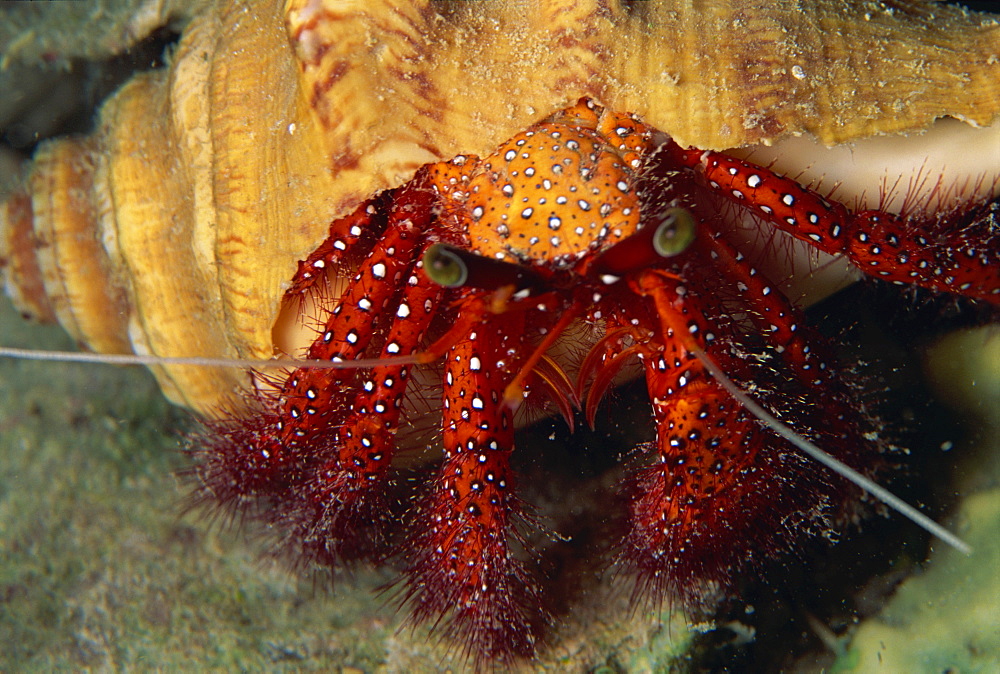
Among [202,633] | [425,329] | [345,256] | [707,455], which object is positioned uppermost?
[345,256]

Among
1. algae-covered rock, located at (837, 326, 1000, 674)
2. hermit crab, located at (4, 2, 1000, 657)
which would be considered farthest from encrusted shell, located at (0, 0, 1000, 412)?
algae-covered rock, located at (837, 326, 1000, 674)

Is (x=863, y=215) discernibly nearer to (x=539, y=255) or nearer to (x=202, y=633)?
(x=539, y=255)

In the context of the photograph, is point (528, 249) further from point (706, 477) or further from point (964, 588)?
point (964, 588)

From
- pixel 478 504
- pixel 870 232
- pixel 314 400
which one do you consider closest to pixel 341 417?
pixel 314 400

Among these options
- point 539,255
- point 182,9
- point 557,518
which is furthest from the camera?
point 182,9

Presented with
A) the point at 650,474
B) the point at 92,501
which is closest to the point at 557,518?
the point at 650,474

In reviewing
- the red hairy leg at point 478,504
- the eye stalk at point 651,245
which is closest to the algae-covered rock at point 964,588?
the red hairy leg at point 478,504
